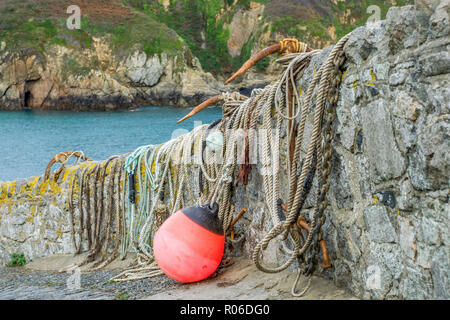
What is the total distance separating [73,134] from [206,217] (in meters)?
25.0

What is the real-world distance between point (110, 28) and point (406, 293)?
54.6 metres

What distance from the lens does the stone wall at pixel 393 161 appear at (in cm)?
165

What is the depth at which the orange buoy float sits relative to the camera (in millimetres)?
3029

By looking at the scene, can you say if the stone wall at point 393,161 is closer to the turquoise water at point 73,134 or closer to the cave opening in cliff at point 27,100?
the turquoise water at point 73,134

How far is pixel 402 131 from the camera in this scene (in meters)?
1.83

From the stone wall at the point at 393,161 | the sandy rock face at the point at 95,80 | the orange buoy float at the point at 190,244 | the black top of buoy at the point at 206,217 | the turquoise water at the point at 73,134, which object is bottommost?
the turquoise water at the point at 73,134

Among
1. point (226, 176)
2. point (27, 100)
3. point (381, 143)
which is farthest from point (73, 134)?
point (381, 143)

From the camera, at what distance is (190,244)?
303cm

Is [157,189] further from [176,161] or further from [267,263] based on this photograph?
[267,263]

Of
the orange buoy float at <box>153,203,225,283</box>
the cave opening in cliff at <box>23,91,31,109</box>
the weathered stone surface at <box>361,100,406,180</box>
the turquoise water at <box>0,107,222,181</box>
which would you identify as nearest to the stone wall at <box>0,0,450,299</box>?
the weathered stone surface at <box>361,100,406,180</box>

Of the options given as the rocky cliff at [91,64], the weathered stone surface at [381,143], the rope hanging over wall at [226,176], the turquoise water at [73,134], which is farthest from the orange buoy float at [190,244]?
the rocky cliff at [91,64]

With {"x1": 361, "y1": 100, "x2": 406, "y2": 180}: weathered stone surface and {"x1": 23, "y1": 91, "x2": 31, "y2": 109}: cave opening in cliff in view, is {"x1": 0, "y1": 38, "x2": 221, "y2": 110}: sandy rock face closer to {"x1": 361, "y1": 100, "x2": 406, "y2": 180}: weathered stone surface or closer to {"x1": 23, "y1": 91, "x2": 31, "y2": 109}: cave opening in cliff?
{"x1": 23, "y1": 91, "x2": 31, "y2": 109}: cave opening in cliff
